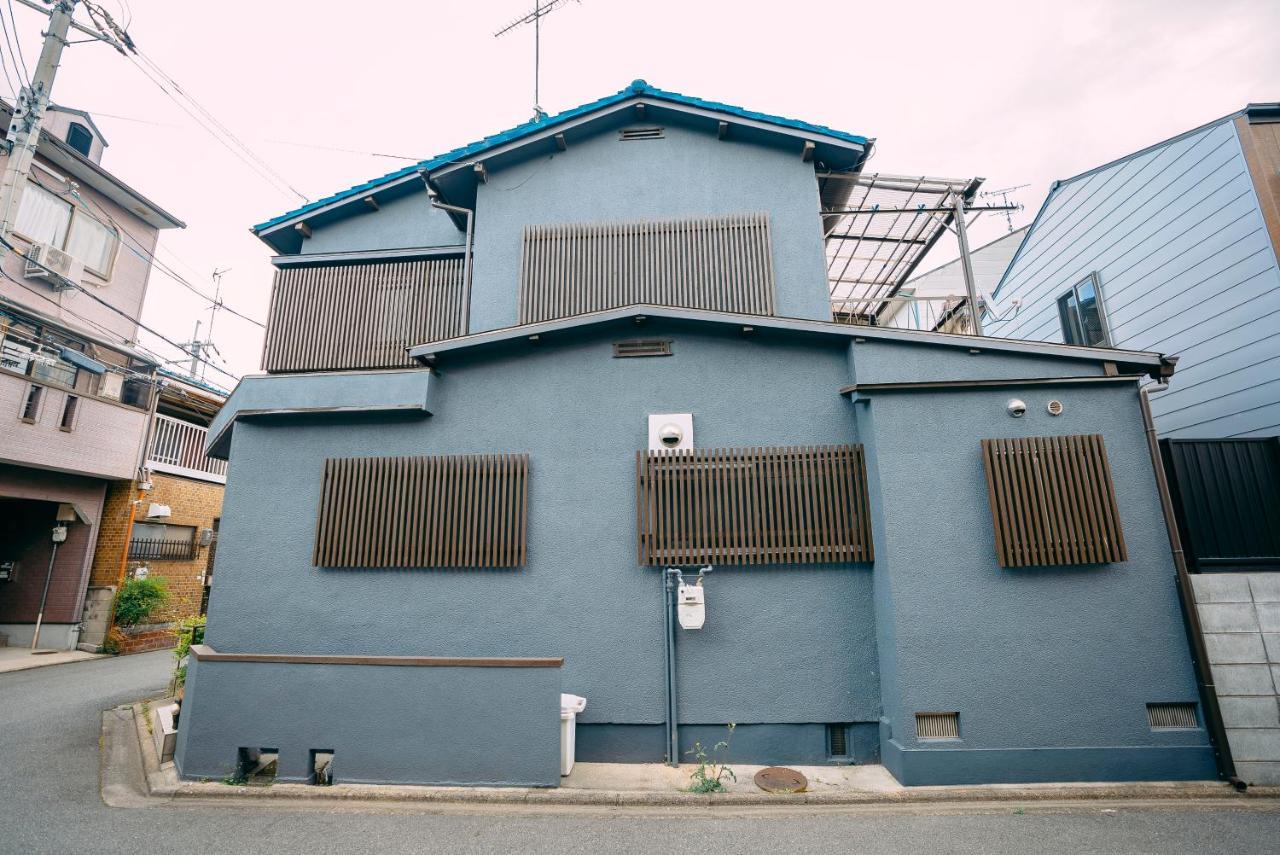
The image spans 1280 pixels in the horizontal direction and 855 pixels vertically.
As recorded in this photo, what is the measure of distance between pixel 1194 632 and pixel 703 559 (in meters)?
4.52

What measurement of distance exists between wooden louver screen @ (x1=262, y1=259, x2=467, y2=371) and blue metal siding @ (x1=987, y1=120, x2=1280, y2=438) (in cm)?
1098

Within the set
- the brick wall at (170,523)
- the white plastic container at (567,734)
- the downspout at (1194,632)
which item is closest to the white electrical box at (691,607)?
the white plastic container at (567,734)

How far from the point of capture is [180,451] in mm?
16266

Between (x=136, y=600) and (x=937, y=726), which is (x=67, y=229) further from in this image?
(x=937, y=726)

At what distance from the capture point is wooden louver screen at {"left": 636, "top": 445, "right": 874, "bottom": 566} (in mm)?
6289

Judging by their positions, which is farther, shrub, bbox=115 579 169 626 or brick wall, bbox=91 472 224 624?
brick wall, bbox=91 472 224 624

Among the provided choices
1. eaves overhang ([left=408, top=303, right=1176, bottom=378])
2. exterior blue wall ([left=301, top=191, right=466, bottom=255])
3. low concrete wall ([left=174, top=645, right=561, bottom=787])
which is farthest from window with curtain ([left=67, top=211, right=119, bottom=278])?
low concrete wall ([left=174, top=645, right=561, bottom=787])

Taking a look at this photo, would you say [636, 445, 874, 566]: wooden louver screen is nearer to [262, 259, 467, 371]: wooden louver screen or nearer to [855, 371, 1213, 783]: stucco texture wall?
[855, 371, 1213, 783]: stucco texture wall

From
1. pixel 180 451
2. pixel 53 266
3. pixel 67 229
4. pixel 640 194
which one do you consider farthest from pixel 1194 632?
pixel 67 229

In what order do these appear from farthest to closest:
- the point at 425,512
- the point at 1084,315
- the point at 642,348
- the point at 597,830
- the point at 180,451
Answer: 1. the point at 180,451
2. the point at 1084,315
3. the point at 642,348
4. the point at 425,512
5. the point at 597,830

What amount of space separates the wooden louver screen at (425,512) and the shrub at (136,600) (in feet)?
36.4

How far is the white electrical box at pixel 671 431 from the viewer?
6.71 metres

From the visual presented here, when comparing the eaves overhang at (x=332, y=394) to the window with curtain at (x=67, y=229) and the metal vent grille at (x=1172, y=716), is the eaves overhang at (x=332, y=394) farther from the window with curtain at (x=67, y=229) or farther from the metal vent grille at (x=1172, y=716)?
the window with curtain at (x=67, y=229)

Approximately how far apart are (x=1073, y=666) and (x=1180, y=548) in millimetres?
1541
